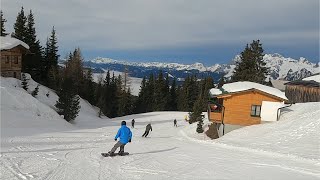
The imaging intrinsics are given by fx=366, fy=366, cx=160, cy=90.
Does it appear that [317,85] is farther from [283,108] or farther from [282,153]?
[282,153]

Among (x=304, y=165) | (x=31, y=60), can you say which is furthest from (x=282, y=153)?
(x=31, y=60)

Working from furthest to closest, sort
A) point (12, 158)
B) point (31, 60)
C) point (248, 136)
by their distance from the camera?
1. point (31, 60)
2. point (248, 136)
3. point (12, 158)

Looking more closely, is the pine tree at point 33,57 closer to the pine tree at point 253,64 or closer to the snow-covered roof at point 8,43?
the snow-covered roof at point 8,43

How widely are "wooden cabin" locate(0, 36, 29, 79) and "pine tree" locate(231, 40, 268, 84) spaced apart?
3492cm

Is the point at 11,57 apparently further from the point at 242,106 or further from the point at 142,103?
the point at 142,103

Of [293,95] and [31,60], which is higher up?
[31,60]

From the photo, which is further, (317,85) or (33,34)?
(33,34)

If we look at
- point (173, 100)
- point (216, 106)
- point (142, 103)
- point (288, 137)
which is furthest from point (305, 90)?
point (173, 100)

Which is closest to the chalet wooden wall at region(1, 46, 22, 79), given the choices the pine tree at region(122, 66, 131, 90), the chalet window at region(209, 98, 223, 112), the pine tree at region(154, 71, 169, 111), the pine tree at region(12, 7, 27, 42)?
the pine tree at region(12, 7, 27, 42)

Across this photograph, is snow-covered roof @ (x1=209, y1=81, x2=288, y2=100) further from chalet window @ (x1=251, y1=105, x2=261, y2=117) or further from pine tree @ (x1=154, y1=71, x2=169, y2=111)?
pine tree @ (x1=154, y1=71, x2=169, y2=111)

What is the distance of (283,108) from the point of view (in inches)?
1553

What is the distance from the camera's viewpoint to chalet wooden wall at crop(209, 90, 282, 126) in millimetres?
38000

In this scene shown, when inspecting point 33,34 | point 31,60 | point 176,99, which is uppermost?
point 33,34

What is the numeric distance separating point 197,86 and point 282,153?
92.7 meters
